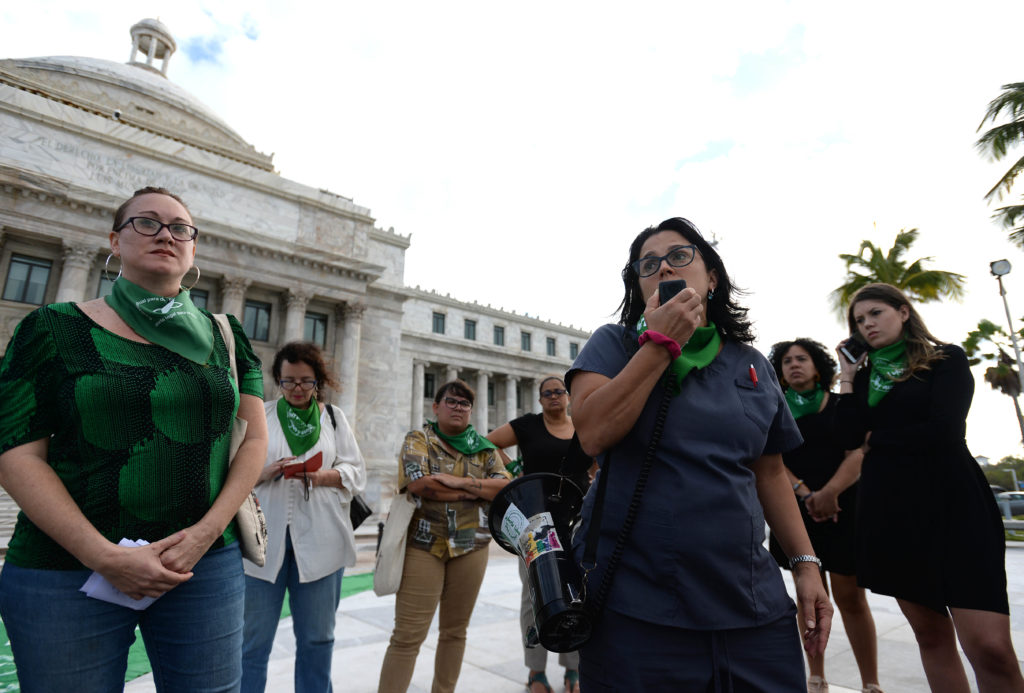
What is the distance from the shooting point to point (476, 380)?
42344 mm

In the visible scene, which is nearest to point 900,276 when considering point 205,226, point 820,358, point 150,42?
point 820,358

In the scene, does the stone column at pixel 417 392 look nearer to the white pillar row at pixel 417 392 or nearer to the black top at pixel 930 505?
the white pillar row at pixel 417 392

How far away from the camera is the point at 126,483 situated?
1.71m

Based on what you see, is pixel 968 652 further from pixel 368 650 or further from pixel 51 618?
pixel 368 650

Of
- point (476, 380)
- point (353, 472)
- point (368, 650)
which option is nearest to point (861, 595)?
point (353, 472)

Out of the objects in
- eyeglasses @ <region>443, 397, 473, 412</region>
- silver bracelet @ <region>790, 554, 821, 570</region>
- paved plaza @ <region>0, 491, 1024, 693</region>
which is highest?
eyeglasses @ <region>443, 397, 473, 412</region>

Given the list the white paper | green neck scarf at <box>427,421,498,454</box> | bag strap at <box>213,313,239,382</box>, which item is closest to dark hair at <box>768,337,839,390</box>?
green neck scarf at <box>427,421,498,454</box>

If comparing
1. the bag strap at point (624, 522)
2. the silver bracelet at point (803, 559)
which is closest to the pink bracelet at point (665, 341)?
the bag strap at point (624, 522)

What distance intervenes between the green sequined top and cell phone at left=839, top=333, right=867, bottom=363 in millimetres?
3382

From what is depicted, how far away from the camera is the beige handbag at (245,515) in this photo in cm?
201

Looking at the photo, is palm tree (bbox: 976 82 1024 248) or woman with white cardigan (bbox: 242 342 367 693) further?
palm tree (bbox: 976 82 1024 248)

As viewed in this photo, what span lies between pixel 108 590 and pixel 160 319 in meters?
0.88

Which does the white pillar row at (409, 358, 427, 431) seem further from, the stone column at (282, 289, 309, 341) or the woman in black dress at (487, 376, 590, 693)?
the woman in black dress at (487, 376, 590, 693)

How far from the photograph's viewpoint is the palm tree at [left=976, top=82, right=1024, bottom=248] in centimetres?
1460
